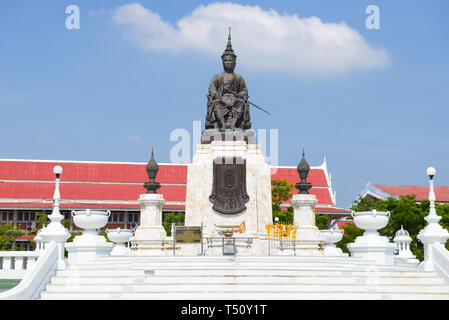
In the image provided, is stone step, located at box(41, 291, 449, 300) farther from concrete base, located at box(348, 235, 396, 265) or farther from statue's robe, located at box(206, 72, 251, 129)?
statue's robe, located at box(206, 72, 251, 129)

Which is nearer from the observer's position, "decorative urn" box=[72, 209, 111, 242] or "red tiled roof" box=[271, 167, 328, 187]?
"decorative urn" box=[72, 209, 111, 242]

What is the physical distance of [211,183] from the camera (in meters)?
26.1

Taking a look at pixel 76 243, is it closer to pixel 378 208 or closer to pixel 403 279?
pixel 403 279

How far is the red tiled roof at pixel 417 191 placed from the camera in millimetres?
49938

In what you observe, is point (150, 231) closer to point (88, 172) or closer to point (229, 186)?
point (229, 186)

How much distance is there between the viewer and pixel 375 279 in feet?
46.6

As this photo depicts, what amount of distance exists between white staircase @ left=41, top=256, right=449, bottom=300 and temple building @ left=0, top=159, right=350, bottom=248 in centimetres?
3720

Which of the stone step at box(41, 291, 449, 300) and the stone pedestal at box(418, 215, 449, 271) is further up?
the stone pedestal at box(418, 215, 449, 271)

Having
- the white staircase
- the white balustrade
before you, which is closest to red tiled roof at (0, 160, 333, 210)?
the white balustrade

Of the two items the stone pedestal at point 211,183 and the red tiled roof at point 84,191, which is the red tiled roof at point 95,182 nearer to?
the red tiled roof at point 84,191

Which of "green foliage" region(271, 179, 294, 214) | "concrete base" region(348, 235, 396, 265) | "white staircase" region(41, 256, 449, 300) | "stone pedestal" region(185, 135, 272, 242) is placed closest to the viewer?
"white staircase" region(41, 256, 449, 300)

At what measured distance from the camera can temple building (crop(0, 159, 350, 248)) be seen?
52750mm
